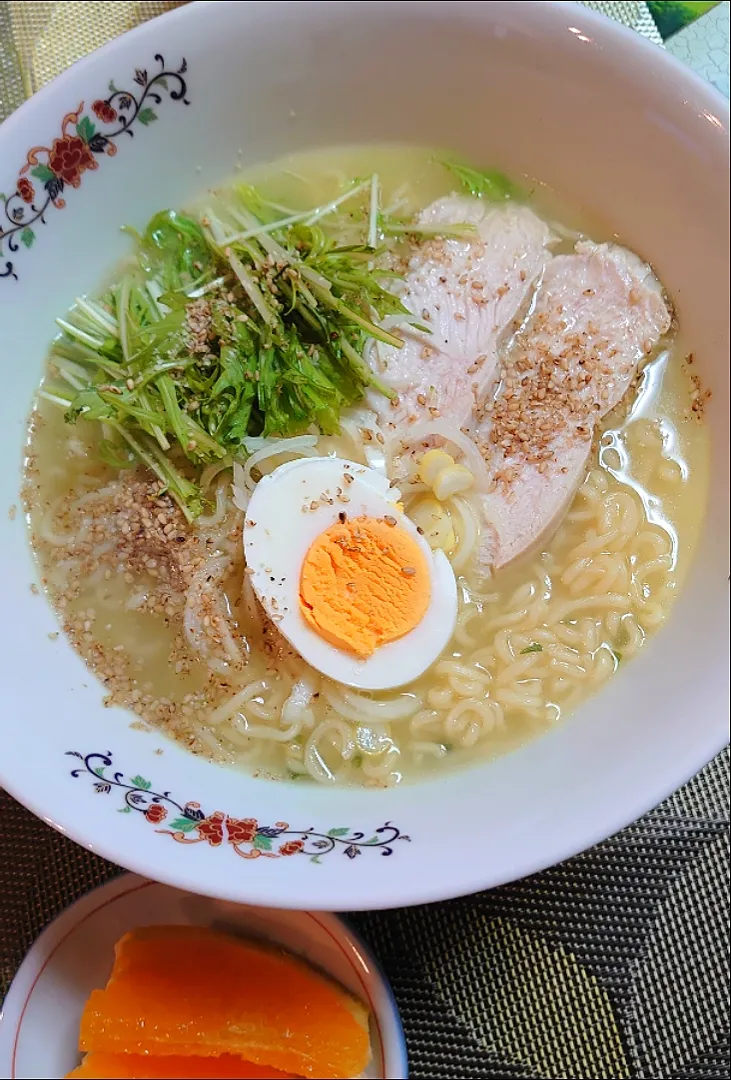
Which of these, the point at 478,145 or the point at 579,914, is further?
the point at 478,145

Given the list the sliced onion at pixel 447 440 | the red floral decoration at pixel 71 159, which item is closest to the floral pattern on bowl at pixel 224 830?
the sliced onion at pixel 447 440

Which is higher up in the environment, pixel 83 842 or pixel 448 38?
pixel 448 38

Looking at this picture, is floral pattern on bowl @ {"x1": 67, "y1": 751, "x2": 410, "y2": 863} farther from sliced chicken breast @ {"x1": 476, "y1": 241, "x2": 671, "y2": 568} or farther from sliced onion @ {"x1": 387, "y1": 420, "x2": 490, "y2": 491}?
sliced onion @ {"x1": 387, "y1": 420, "x2": 490, "y2": 491}

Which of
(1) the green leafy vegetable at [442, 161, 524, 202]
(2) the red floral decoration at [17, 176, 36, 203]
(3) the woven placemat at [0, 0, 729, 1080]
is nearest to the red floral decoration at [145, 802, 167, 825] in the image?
(3) the woven placemat at [0, 0, 729, 1080]

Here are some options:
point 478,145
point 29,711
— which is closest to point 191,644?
point 29,711

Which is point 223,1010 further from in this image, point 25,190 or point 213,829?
point 25,190

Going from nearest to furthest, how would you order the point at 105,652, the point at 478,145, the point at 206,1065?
the point at 206,1065 < the point at 105,652 < the point at 478,145

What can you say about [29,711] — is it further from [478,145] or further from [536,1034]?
[478,145]

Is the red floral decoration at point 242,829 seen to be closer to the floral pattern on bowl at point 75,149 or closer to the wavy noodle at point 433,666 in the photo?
the wavy noodle at point 433,666
